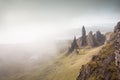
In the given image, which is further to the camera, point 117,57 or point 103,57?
point 103,57

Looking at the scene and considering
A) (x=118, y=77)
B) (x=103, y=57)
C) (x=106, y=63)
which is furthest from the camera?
(x=103, y=57)

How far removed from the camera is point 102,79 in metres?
128

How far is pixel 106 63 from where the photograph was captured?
138 meters

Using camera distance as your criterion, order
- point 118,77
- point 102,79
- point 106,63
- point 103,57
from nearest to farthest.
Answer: point 118,77, point 102,79, point 106,63, point 103,57

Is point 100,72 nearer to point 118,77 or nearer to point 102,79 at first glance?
point 102,79

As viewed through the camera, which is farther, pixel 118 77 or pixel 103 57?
pixel 103 57

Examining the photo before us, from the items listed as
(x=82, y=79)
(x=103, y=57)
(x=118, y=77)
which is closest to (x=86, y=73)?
(x=82, y=79)

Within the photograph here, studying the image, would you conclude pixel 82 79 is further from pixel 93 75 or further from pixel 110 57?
pixel 110 57

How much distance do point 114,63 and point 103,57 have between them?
18655 mm

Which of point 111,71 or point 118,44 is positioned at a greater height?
point 118,44

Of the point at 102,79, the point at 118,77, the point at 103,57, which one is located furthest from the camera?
the point at 103,57

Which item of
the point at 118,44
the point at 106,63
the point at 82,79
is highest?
the point at 118,44

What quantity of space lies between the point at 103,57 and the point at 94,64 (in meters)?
6.92

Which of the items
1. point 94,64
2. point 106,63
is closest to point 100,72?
point 106,63
